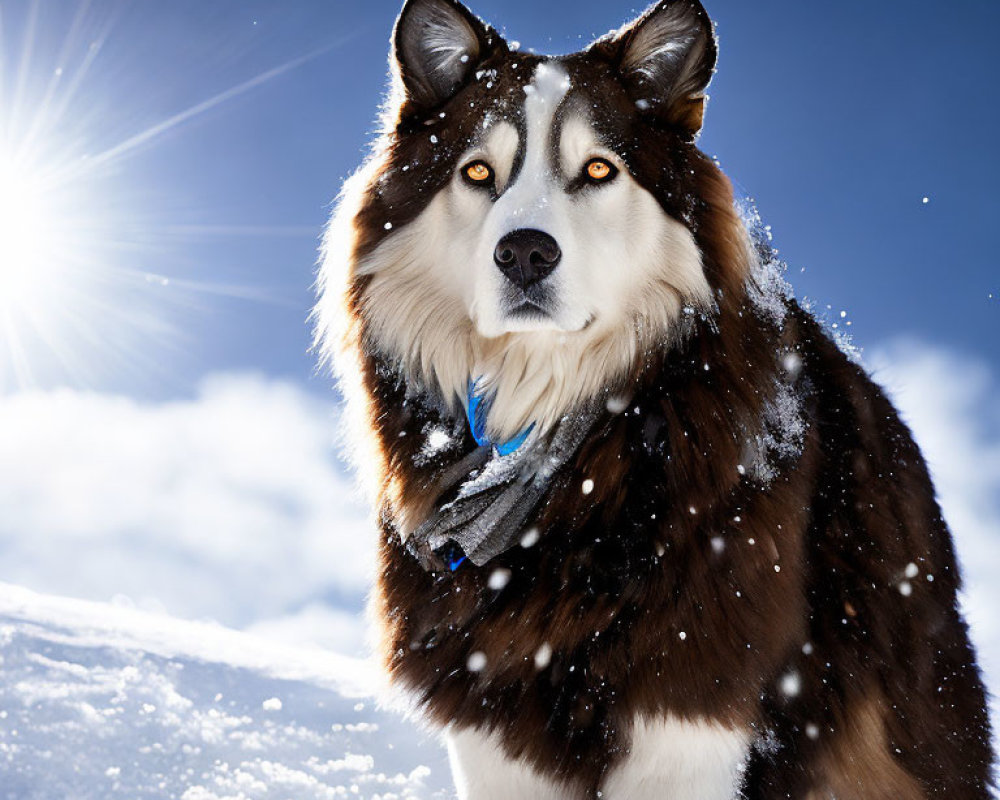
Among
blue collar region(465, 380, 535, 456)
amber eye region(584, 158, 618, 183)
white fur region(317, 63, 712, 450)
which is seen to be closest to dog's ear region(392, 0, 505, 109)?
white fur region(317, 63, 712, 450)

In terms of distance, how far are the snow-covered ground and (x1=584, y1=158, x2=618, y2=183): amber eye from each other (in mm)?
2010

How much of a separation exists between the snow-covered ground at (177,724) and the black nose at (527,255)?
1.76 metres

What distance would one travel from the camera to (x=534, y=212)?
2125mm

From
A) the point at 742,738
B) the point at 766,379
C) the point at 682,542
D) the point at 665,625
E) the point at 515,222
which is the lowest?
the point at 742,738

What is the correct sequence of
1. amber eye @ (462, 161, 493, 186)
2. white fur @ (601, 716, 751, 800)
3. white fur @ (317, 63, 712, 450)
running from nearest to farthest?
white fur @ (601, 716, 751, 800) → white fur @ (317, 63, 712, 450) → amber eye @ (462, 161, 493, 186)

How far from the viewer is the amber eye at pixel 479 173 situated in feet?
7.68

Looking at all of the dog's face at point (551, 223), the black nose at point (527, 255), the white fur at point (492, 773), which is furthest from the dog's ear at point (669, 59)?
the white fur at point (492, 773)

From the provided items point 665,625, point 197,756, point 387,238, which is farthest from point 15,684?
point 665,625

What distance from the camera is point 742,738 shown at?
2.02m

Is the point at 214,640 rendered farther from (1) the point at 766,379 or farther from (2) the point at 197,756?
(1) the point at 766,379

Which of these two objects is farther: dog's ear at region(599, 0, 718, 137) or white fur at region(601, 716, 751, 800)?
dog's ear at region(599, 0, 718, 137)

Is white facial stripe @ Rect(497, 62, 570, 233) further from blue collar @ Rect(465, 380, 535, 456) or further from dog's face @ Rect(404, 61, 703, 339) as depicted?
blue collar @ Rect(465, 380, 535, 456)

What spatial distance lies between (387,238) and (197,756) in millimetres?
2726

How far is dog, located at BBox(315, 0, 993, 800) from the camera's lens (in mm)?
2049
